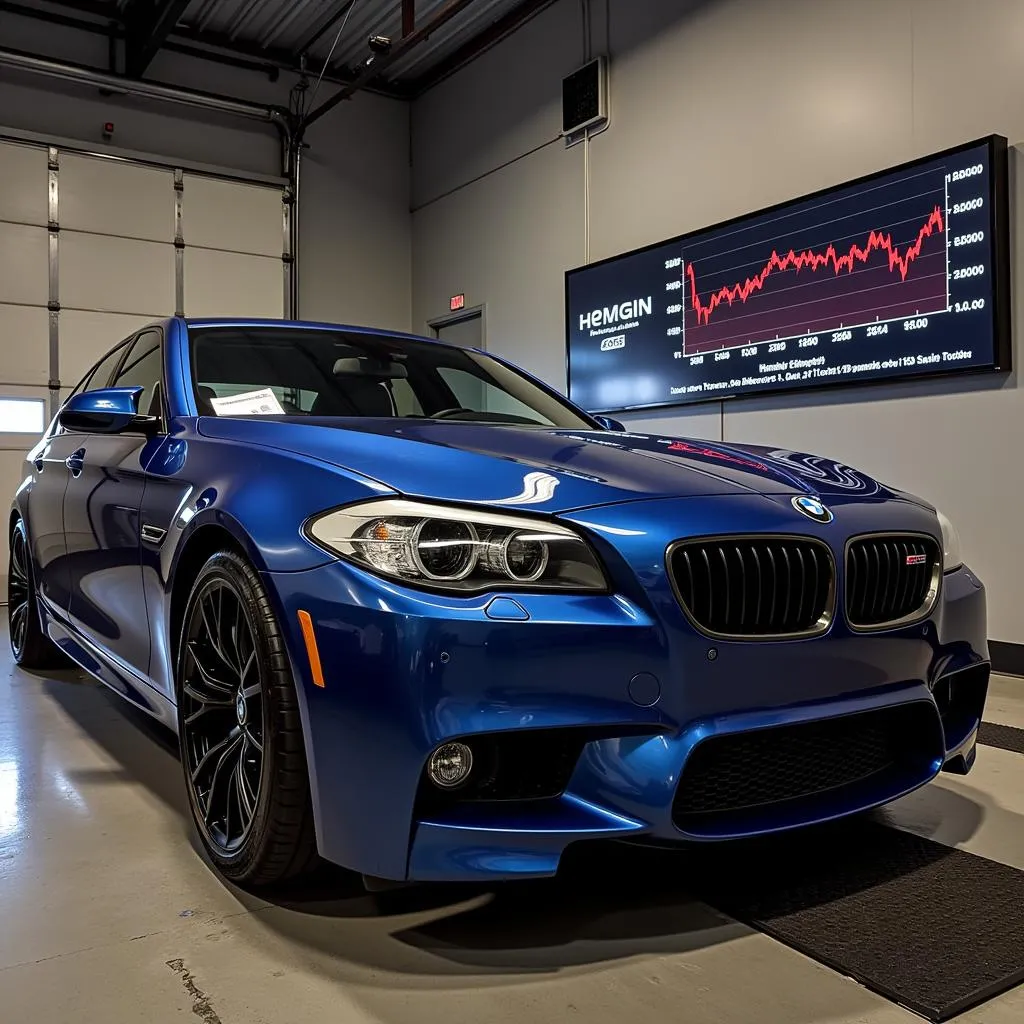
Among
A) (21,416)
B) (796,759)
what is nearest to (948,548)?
(796,759)

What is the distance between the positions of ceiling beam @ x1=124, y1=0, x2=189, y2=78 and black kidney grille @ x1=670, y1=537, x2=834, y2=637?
19.9 ft

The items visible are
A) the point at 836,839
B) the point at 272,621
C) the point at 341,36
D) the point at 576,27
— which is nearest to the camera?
the point at 272,621

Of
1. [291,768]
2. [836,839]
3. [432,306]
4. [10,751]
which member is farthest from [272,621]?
[432,306]

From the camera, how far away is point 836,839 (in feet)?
5.98

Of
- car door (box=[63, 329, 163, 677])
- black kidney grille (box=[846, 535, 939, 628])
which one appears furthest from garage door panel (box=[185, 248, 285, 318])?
black kidney grille (box=[846, 535, 939, 628])

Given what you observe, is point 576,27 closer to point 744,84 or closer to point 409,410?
point 744,84

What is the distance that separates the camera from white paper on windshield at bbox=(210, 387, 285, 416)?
198cm

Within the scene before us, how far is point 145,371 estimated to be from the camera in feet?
8.11

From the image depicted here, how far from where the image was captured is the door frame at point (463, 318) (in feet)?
23.8

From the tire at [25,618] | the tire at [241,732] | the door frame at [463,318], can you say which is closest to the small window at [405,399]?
the tire at [241,732]

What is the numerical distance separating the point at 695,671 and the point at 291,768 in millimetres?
605

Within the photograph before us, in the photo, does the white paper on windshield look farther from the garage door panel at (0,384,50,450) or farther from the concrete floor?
the garage door panel at (0,384,50,450)

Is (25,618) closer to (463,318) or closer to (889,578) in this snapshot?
Result: (889,578)

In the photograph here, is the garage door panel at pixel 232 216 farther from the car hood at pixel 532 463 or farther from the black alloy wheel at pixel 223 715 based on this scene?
the black alloy wheel at pixel 223 715
